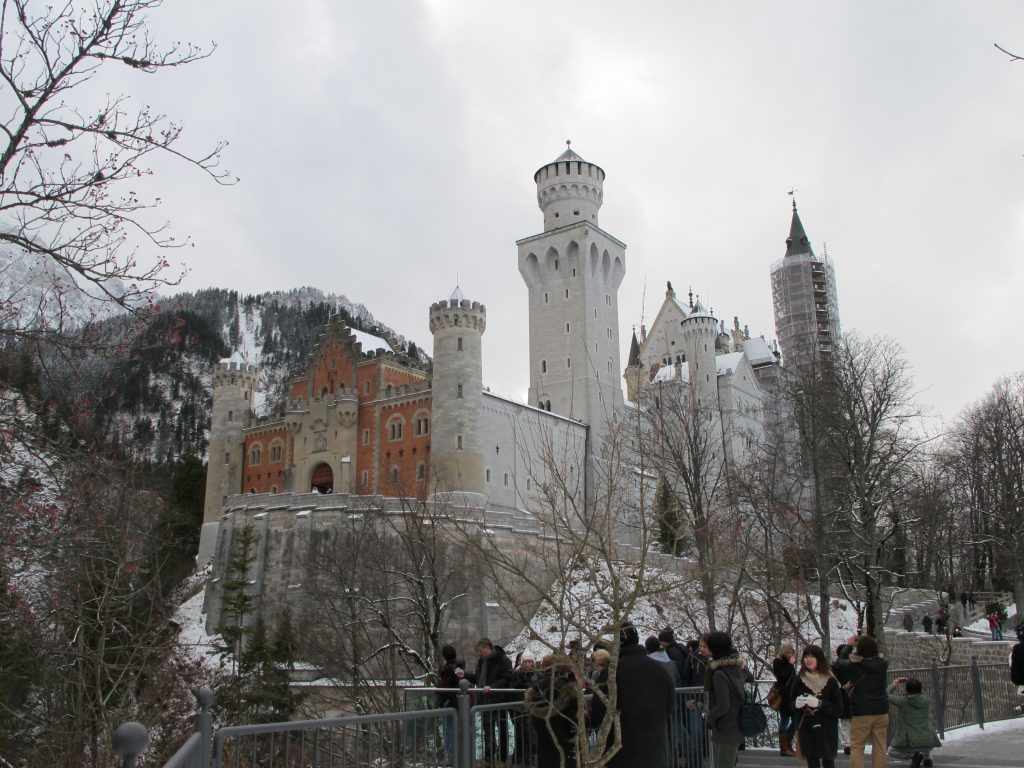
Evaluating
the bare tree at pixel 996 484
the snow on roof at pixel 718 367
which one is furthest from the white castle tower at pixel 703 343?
the bare tree at pixel 996 484

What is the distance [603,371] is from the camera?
54625 mm

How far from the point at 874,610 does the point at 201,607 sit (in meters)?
32.3

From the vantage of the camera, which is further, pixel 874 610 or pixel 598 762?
pixel 874 610

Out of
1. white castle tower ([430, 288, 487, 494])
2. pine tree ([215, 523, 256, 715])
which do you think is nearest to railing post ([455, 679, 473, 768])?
pine tree ([215, 523, 256, 715])

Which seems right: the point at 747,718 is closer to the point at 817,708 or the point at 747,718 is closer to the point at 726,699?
the point at 726,699

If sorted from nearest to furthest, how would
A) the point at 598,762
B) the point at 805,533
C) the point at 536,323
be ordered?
the point at 598,762, the point at 805,533, the point at 536,323

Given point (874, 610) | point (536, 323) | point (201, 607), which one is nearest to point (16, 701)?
point (874, 610)

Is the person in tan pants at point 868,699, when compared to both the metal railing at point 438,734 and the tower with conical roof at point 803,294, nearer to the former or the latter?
the metal railing at point 438,734

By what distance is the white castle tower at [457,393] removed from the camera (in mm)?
43719

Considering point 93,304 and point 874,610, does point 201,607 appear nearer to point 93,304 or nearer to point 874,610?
point 874,610

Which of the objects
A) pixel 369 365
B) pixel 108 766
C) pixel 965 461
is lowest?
pixel 108 766

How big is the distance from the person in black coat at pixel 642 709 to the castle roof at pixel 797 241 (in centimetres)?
7095

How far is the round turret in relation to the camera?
193 feet

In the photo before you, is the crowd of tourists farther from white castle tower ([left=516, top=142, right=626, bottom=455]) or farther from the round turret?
the round turret
